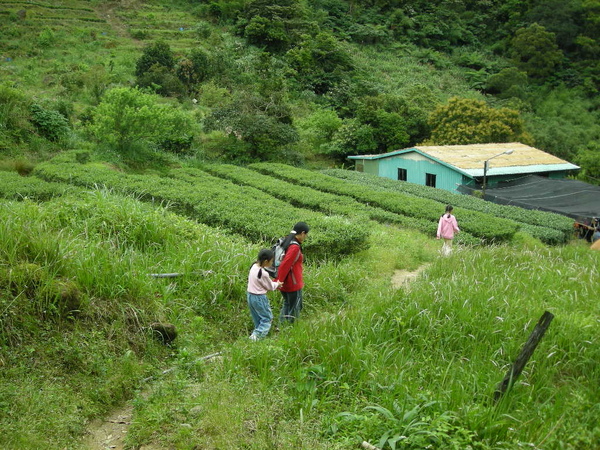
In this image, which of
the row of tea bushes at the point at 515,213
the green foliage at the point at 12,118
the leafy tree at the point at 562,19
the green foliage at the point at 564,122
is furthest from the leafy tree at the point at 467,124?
the leafy tree at the point at 562,19

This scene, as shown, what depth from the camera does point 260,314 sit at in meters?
6.69

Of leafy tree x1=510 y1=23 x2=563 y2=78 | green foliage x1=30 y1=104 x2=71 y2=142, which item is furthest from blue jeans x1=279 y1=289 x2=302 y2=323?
leafy tree x1=510 y1=23 x2=563 y2=78

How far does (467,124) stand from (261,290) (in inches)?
1234

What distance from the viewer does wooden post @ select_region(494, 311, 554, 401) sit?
4.60m

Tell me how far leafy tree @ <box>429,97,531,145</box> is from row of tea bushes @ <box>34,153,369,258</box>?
19.9 metres

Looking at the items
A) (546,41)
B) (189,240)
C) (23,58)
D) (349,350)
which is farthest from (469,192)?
(546,41)

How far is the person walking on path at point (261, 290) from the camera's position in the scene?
21.5 ft

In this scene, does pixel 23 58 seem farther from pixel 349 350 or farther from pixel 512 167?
pixel 349 350

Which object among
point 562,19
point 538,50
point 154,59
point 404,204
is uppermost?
point 562,19

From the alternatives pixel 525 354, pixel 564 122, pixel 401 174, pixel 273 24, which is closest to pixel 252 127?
pixel 401 174

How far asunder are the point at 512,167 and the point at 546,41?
3478 cm

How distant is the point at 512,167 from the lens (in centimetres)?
2744

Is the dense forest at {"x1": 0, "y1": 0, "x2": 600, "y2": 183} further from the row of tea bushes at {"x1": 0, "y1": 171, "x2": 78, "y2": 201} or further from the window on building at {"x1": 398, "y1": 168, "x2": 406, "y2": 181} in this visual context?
the row of tea bushes at {"x1": 0, "y1": 171, "x2": 78, "y2": 201}

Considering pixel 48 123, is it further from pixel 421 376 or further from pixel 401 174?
pixel 421 376
